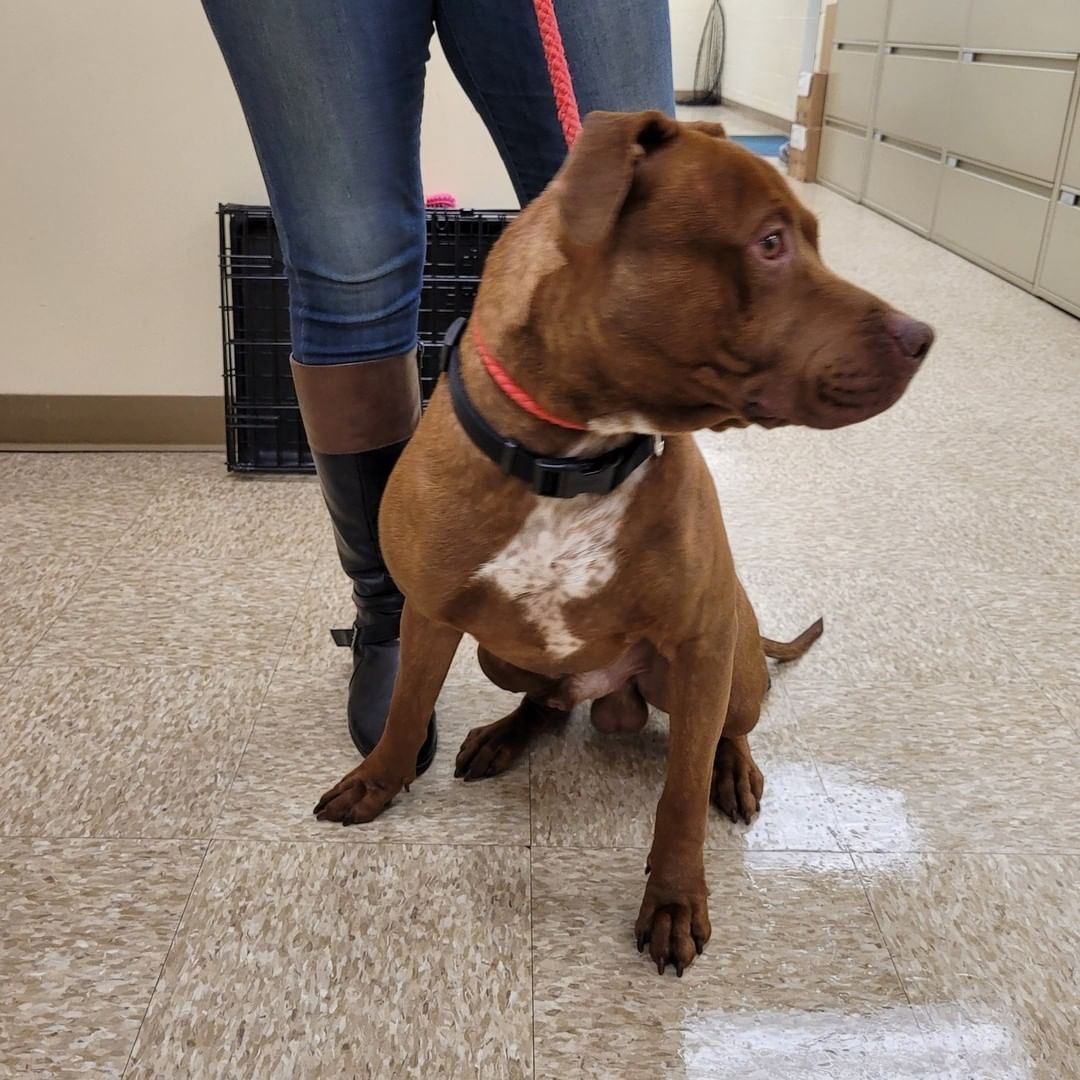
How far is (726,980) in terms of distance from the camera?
1093mm

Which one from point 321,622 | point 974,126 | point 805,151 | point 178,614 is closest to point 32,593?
point 178,614

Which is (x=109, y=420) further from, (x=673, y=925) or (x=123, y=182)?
(x=673, y=925)

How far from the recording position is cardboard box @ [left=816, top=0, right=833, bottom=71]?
6.17m

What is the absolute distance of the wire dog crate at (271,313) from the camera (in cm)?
227

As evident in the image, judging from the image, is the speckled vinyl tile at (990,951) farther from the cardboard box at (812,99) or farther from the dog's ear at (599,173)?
the cardboard box at (812,99)

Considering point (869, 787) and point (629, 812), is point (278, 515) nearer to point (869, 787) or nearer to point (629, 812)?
point (629, 812)

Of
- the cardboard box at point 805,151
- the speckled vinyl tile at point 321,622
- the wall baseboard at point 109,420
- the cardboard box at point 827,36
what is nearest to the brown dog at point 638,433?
the speckled vinyl tile at point 321,622

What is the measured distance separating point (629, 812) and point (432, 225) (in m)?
1.44

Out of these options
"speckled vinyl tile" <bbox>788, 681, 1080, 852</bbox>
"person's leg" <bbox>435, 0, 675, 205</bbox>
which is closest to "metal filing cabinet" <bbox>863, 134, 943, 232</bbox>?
"speckled vinyl tile" <bbox>788, 681, 1080, 852</bbox>

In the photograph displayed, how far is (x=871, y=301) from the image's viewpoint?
0.86 m

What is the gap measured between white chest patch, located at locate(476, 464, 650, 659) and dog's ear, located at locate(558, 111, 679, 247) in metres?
0.29

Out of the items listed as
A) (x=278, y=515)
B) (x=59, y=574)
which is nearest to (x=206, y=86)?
(x=278, y=515)

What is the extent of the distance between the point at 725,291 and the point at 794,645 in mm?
912

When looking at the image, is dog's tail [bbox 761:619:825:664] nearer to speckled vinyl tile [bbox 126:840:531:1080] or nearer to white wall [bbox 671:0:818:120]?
speckled vinyl tile [bbox 126:840:531:1080]
